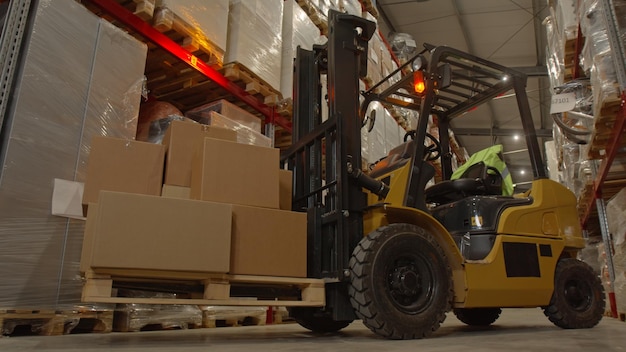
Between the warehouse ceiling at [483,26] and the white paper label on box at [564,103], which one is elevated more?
the warehouse ceiling at [483,26]

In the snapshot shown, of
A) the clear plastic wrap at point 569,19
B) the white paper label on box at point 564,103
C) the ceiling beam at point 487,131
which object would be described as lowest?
the white paper label on box at point 564,103

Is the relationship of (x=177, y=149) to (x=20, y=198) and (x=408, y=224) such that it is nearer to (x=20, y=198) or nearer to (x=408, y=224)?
(x=20, y=198)

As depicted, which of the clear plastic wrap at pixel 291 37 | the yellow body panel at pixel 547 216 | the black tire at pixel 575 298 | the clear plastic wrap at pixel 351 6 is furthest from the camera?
the clear plastic wrap at pixel 351 6

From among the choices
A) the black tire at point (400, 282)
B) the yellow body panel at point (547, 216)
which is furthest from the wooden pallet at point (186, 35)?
the yellow body panel at point (547, 216)

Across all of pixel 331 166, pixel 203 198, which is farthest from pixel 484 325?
pixel 203 198

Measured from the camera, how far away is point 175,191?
286cm

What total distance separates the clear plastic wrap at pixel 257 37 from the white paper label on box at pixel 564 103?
2.71 m

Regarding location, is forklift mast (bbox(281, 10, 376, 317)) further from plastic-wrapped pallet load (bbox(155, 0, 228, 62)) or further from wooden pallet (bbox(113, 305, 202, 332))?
wooden pallet (bbox(113, 305, 202, 332))

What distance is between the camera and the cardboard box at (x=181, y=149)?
288 cm

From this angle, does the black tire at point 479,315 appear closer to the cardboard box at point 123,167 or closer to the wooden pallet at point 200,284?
the wooden pallet at point 200,284

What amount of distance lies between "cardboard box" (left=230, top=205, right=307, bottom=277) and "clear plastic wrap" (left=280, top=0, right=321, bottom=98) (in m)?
2.78

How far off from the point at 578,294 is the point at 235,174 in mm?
2892

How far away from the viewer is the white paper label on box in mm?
4223

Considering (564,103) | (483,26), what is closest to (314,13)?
(564,103)
